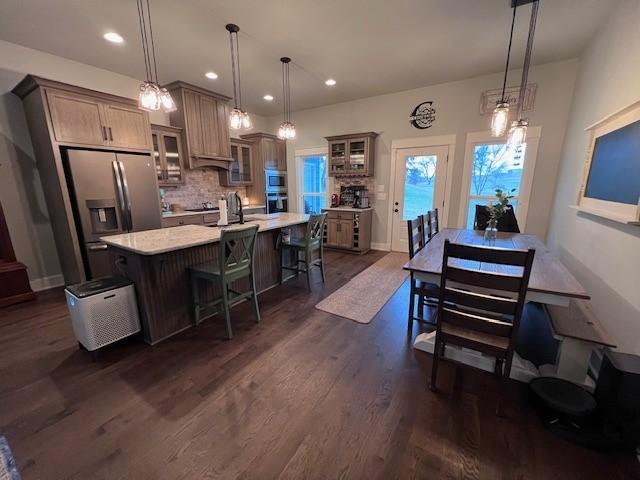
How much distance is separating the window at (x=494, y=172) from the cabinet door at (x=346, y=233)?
2030 mm

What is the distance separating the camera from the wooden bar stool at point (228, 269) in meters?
2.21

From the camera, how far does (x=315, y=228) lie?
134 inches

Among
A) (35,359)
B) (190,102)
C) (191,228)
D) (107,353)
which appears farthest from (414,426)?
(190,102)

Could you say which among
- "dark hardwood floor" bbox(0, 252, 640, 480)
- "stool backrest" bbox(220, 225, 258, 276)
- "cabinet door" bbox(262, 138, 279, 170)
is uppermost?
"cabinet door" bbox(262, 138, 279, 170)

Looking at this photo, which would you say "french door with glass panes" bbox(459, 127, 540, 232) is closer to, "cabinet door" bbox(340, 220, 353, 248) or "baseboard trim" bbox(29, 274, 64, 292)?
"cabinet door" bbox(340, 220, 353, 248)

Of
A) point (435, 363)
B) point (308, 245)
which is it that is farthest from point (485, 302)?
point (308, 245)

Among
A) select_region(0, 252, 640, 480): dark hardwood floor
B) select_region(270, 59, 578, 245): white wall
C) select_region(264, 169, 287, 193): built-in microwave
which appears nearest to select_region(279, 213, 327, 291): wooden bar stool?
select_region(0, 252, 640, 480): dark hardwood floor

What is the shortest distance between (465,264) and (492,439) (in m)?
1.07

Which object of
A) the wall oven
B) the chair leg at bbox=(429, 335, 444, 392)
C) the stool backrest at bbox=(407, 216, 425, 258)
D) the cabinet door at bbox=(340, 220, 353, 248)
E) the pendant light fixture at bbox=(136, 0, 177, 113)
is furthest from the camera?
the wall oven

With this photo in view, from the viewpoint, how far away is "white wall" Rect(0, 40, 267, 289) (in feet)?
9.84

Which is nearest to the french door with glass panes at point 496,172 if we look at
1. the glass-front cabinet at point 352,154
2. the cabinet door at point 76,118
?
the glass-front cabinet at point 352,154

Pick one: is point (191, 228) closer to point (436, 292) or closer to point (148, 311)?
point (148, 311)

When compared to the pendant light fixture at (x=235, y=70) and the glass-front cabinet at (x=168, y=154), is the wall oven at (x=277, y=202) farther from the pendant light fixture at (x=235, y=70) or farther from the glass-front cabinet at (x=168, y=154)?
the pendant light fixture at (x=235, y=70)

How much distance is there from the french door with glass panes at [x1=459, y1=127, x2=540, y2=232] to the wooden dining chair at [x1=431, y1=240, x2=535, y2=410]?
3.09 meters
